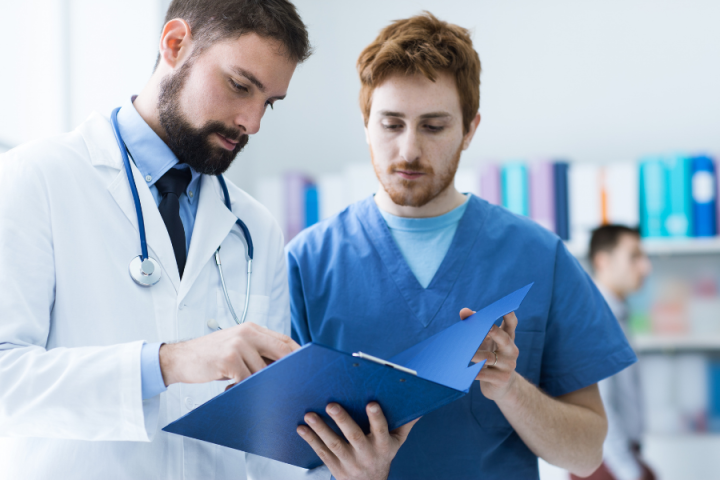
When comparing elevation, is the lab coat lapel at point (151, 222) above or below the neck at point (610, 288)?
above

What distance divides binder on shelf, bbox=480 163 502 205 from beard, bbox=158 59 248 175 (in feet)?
5.80

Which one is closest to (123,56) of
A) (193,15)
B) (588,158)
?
(193,15)

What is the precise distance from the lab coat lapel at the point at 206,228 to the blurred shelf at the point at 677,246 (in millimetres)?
1835

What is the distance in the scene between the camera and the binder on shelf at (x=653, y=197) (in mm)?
2545

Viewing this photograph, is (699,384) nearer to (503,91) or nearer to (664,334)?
(664,334)

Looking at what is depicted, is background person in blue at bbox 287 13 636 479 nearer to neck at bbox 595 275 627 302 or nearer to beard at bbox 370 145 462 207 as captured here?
beard at bbox 370 145 462 207

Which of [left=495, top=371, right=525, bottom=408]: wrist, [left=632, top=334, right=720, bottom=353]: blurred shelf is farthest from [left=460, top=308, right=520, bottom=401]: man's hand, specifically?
[left=632, top=334, right=720, bottom=353]: blurred shelf

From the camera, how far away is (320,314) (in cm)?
132

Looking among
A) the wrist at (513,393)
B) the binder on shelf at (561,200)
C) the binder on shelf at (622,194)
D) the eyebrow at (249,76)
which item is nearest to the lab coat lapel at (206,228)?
the eyebrow at (249,76)

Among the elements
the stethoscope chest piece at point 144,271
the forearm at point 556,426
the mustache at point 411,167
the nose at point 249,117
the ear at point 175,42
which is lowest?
the forearm at point 556,426

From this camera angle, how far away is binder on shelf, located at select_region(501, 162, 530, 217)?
8.60 ft

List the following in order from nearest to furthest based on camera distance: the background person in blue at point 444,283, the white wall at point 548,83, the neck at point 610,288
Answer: the background person in blue at point 444,283, the neck at point 610,288, the white wall at point 548,83

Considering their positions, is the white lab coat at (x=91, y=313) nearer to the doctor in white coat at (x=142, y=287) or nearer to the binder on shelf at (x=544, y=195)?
the doctor in white coat at (x=142, y=287)

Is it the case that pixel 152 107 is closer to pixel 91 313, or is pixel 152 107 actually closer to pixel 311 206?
pixel 91 313
